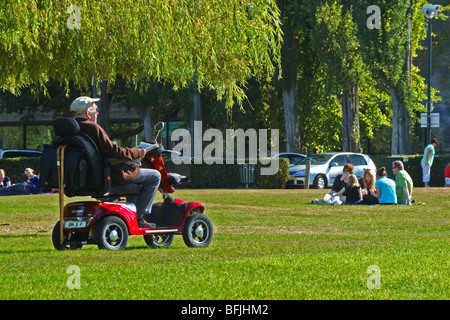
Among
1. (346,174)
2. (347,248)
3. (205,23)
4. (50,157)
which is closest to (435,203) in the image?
(346,174)

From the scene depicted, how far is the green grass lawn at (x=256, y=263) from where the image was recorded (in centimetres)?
711

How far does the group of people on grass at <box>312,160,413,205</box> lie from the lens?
2050 cm

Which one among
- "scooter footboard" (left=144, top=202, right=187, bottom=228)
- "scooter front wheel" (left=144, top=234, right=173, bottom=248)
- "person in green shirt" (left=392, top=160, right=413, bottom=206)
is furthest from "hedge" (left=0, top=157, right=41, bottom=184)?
"scooter footboard" (left=144, top=202, right=187, bottom=228)

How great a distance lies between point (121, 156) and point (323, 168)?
80.9 ft

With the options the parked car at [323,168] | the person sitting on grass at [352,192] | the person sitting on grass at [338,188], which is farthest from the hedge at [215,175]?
the person sitting on grass at [352,192]

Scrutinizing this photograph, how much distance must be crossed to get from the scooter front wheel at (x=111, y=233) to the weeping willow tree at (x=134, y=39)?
3205mm

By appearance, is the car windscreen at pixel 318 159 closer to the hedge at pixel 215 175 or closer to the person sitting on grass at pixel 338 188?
the hedge at pixel 215 175

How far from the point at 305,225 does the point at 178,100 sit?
90.3 feet

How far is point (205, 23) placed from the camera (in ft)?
45.8

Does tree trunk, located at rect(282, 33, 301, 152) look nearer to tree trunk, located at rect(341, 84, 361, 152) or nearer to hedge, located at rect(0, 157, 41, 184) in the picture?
tree trunk, located at rect(341, 84, 361, 152)

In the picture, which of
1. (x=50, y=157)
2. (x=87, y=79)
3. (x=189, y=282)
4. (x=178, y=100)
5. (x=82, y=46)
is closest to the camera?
(x=189, y=282)

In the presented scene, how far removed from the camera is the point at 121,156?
397 inches

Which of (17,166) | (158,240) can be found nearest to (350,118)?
(17,166)

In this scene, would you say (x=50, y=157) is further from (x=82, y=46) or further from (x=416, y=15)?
(x=416, y=15)
